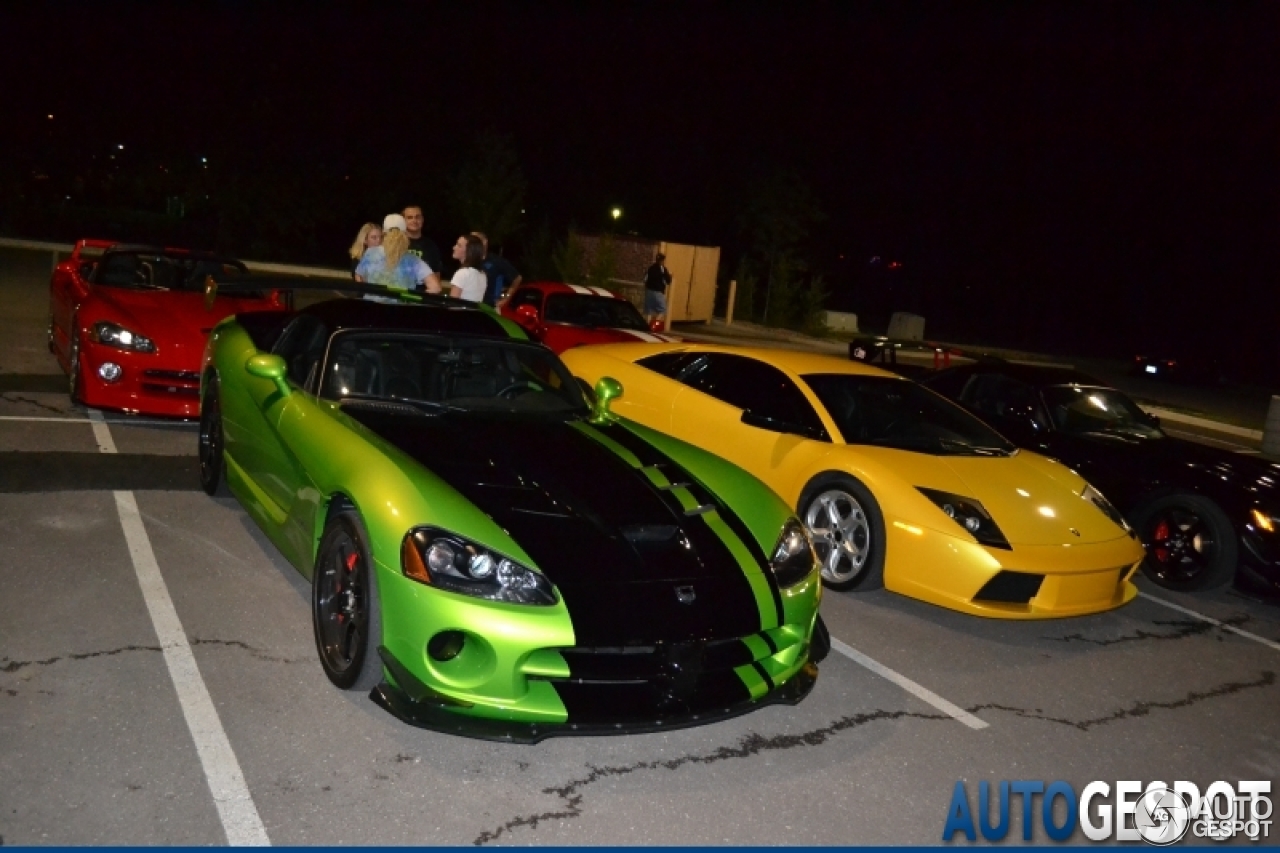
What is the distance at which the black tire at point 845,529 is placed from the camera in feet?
20.2

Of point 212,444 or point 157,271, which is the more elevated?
point 157,271

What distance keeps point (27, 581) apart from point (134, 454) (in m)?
2.80

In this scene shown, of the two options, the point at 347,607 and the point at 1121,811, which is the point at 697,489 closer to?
the point at 347,607

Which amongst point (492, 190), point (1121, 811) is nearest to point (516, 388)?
point (1121, 811)

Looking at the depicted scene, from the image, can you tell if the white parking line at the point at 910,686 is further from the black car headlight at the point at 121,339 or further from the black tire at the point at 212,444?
the black car headlight at the point at 121,339

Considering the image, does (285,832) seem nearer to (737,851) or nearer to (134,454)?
(737,851)

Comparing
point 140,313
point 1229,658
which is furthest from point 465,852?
point 140,313

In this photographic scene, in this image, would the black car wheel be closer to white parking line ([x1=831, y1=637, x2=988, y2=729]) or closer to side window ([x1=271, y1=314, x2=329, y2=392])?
side window ([x1=271, y1=314, x2=329, y2=392])

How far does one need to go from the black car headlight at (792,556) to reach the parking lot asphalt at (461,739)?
0.62 m

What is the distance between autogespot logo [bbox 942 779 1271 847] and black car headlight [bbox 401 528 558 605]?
1629 millimetres

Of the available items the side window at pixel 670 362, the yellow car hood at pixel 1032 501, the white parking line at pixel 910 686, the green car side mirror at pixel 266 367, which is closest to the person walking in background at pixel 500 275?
the side window at pixel 670 362

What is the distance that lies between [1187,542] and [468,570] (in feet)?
17.8

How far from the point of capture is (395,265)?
30.2 feet

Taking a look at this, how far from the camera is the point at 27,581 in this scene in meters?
5.27
